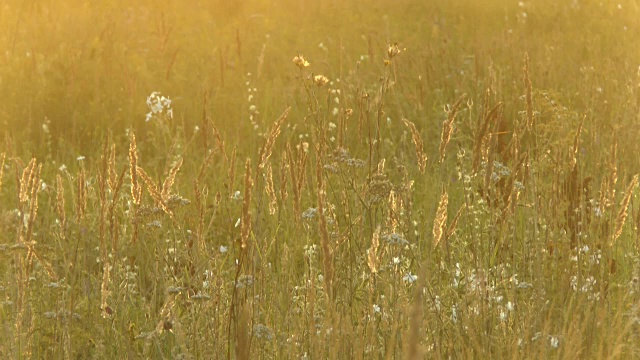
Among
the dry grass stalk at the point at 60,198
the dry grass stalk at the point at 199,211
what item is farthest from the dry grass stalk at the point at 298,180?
the dry grass stalk at the point at 60,198

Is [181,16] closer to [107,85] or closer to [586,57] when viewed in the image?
[107,85]

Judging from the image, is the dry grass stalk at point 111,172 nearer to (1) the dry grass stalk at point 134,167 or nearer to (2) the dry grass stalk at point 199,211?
(1) the dry grass stalk at point 134,167

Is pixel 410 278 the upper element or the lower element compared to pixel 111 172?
lower

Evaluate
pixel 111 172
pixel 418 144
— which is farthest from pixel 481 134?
pixel 111 172

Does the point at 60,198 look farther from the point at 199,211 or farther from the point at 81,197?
the point at 199,211

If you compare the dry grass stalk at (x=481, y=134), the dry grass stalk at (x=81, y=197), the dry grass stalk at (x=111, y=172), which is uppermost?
the dry grass stalk at (x=481, y=134)

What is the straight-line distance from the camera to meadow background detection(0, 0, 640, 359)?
2178 millimetres

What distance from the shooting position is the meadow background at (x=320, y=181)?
2.18 meters

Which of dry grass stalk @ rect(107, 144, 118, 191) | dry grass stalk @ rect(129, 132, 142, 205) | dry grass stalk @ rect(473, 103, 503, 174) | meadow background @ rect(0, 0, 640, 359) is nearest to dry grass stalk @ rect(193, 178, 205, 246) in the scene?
meadow background @ rect(0, 0, 640, 359)

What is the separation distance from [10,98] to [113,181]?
374 centimetres

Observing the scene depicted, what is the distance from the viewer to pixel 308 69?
23.6 feet

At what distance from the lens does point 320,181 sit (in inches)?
81.3

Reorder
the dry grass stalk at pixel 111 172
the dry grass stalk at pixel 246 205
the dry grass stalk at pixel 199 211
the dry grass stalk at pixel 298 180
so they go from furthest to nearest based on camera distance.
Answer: the dry grass stalk at pixel 111 172 < the dry grass stalk at pixel 298 180 < the dry grass stalk at pixel 199 211 < the dry grass stalk at pixel 246 205

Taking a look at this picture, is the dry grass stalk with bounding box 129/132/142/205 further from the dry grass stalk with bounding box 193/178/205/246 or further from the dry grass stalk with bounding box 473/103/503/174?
the dry grass stalk with bounding box 473/103/503/174
